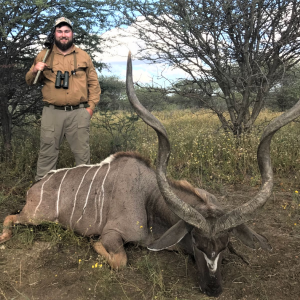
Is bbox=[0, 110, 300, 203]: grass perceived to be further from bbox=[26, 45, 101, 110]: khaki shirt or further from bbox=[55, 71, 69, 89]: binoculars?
bbox=[55, 71, 69, 89]: binoculars

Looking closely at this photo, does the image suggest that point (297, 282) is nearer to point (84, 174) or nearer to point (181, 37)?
point (84, 174)

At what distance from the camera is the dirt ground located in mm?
2143

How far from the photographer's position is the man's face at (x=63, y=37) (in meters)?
3.38

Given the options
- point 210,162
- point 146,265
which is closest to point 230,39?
point 210,162

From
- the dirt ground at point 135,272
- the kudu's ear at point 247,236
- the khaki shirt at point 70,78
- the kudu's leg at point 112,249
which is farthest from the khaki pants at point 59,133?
the kudu's ear at point 247,236

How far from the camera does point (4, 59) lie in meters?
4.35

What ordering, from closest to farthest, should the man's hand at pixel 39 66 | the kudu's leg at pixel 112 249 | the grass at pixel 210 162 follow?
the kudu's leg at pixel 112 249
the man's hand at pixel 39 66
the grass at pixel 210 162

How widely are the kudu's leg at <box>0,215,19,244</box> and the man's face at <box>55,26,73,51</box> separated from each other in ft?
6.73

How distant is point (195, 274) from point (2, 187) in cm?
305

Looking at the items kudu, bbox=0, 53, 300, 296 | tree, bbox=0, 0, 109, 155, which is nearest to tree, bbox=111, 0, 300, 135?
tree, bbox=0, 0, 109, 155

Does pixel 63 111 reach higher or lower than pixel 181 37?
lower

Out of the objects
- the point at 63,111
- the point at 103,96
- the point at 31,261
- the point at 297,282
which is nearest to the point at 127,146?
the point at 103,96

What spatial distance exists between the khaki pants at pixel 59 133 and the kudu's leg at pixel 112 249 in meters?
1.29

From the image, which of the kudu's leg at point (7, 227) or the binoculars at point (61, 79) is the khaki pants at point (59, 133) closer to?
the binoculars at point (61, 79)
